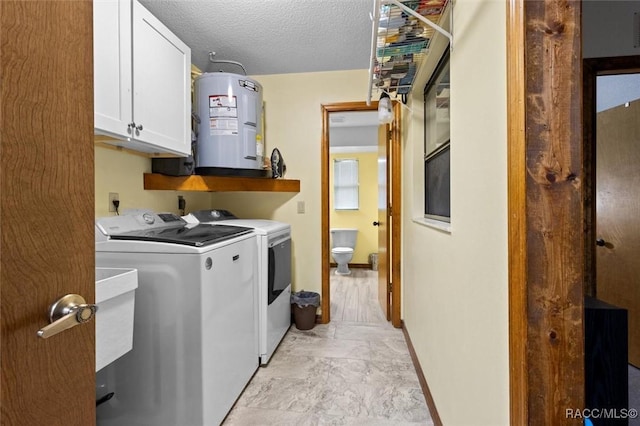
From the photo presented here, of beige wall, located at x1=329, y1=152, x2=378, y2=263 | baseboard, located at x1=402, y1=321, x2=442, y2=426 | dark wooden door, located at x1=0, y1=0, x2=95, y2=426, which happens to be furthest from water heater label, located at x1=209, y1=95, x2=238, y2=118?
beige wall, located at x1=329, y1=152, x2=378, y2=263

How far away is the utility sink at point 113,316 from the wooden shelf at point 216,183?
1.17 m

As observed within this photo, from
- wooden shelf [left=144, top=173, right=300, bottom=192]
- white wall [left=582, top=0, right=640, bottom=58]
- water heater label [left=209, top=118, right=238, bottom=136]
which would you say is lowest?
wooden shelf [left=144, top=173, right=300, bottom=192]

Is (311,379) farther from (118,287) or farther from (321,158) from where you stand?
(321,158)

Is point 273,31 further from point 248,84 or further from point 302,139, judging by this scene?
point 302,139

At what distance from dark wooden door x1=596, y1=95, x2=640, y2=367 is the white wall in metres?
0.37

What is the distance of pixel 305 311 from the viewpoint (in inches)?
106

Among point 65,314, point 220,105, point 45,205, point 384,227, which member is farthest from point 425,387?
point 220,105

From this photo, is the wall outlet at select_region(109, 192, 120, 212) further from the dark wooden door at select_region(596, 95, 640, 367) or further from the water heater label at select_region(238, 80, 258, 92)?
the dark wooden door at select_region(596, 95, 640, 367)

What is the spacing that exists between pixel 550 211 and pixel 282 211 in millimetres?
2415

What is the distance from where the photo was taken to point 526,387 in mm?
690

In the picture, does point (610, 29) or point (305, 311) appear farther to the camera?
point (305, 311)

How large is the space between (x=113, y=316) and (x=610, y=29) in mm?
3049

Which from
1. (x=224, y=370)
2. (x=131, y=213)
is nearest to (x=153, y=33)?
(x=131, y=213)

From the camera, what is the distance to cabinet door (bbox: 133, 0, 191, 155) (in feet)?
5.14
